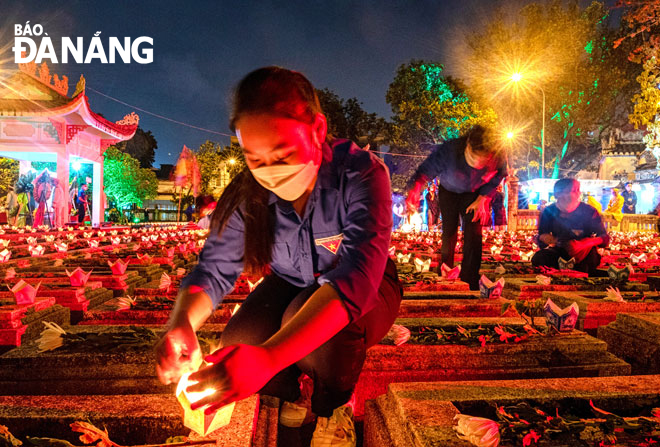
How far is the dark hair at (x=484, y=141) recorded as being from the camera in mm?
4273

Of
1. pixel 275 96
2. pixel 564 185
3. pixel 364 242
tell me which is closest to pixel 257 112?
pixel 275 96

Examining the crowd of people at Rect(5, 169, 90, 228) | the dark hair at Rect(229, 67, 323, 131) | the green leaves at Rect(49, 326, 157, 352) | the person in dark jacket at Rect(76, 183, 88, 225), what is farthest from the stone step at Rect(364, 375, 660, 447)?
the person in dark jacket at Rect(76, 183, 88, 225)

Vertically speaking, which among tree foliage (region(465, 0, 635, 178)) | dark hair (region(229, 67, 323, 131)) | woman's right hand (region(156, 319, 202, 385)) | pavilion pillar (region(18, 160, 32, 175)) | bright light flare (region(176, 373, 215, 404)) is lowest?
bright light flare (region(176, 373, 215, 404))

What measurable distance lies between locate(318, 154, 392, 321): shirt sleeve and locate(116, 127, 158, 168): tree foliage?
6241 centimetres

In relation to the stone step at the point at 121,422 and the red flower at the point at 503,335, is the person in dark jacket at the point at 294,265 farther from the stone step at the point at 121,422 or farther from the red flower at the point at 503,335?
the red flower at the point at 503,335

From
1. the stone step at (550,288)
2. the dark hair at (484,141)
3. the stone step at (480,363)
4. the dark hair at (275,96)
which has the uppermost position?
the dark hair at (484,141)

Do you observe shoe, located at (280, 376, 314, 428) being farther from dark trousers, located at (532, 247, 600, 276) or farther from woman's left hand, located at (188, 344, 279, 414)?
dark trousers, located at (532, 247, 600, 276)

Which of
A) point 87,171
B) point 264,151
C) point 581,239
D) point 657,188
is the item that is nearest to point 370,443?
point 264,151

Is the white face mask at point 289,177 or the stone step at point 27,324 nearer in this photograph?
the white face mask at point 289,177

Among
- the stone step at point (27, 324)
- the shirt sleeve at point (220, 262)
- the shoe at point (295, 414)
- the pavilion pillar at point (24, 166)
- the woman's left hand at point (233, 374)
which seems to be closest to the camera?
the woman's left hand at point (233, 374)

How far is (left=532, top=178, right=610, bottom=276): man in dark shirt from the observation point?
207 inches

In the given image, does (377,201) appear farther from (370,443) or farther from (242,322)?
(370,443)

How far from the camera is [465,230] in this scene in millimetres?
4832

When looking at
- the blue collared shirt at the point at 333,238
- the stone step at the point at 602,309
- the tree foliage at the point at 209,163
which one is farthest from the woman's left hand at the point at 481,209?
the tree foliage at the point at 209,163
